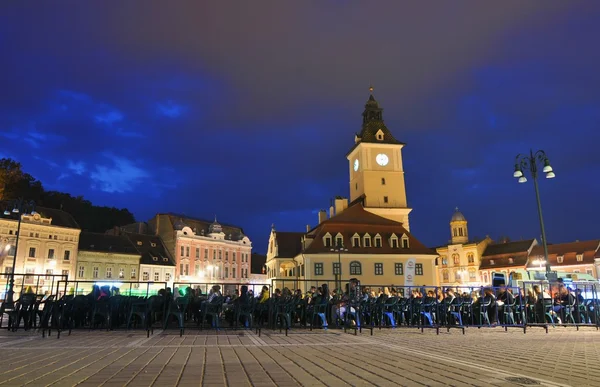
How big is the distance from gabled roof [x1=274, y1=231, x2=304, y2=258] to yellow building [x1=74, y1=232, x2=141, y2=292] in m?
20.8

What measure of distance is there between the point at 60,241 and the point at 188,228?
20.1 m

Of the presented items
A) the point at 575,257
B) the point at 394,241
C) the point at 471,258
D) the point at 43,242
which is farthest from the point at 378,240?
the point at 471,258

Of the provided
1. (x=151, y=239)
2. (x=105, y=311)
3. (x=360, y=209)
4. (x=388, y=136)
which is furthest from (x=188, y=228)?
(x=105, y=311)

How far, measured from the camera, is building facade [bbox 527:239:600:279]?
70062 mm

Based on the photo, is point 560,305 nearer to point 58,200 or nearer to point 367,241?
point 367,241

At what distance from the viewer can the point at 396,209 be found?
222ft

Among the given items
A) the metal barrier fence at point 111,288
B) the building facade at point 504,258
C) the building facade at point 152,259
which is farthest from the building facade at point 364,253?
the building facade at point 504,258

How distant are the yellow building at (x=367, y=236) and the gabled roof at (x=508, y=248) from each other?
29.5m

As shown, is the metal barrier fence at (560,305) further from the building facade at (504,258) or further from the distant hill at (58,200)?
the building facade at (504,258)

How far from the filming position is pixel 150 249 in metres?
70.8

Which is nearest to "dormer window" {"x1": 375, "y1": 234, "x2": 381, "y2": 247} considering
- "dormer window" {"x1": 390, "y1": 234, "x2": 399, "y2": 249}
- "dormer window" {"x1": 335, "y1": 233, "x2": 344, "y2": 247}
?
"dormer window" {"x1": 390, "y1": 234, "x2": 399, "y2": 249}

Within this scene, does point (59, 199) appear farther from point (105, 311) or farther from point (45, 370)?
point (45, 370)

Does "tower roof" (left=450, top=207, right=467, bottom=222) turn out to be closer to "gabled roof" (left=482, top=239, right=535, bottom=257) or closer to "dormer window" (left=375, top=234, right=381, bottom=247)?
"gabled roof" (left=482, top=239, right=535, bottom=257)

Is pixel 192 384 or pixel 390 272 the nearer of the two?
pixel 192 384
